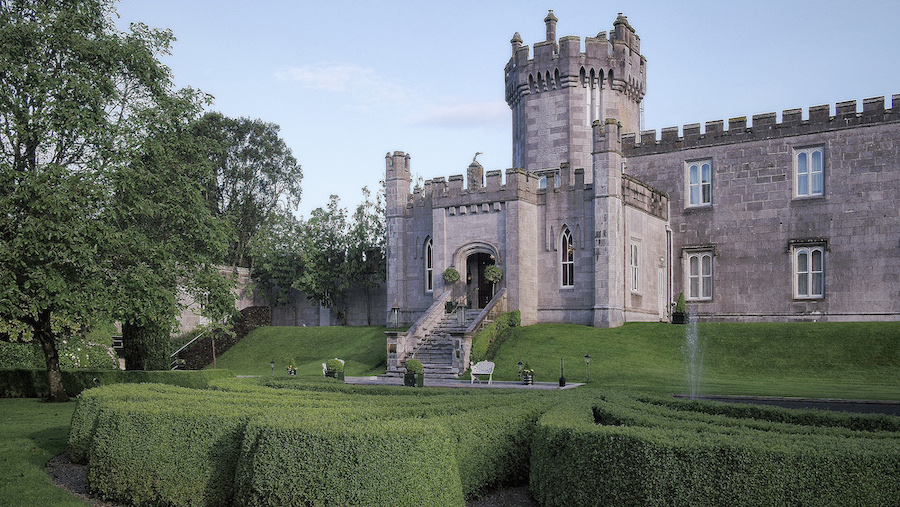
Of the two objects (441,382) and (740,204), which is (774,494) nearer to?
(441,382)

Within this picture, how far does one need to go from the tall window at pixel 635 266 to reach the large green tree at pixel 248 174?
107 ft

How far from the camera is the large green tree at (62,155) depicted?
2028 cm

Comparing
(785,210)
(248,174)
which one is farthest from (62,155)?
(248,174)

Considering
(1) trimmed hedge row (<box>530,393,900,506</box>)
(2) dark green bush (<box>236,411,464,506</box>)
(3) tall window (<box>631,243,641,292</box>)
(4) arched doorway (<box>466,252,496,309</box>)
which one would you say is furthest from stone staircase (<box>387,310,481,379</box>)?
(2) dark green bush (<box>236,411,464,506</box>)

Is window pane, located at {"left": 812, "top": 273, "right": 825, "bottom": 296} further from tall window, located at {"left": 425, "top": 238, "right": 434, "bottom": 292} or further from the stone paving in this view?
tall window, located at {"left": 425, "top": 238, "right": 434, "bottom": 292}

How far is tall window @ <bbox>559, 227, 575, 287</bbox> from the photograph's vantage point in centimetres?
3675

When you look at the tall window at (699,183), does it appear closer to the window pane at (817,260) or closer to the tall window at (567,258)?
the window pane at (817,260)

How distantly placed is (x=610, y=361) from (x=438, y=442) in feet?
71.8

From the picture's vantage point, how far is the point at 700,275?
39.1 meters

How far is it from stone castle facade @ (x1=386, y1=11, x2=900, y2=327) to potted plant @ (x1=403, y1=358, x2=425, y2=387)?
317 inches

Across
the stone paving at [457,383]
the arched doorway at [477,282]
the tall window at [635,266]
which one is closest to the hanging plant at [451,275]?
the arched doorway at [477,282]

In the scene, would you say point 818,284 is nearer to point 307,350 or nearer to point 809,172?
point 809,172

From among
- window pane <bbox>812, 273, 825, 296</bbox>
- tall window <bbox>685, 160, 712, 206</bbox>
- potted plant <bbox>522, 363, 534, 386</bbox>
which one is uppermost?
tall window <bbox>685, 160, 712, 206</bbox>

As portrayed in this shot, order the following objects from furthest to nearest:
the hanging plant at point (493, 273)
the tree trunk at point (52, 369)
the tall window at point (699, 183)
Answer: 1. the tall window at point (699, 183)
2. the hanging plant at point (493, 273)
3. the tree trunk at point (52, 369)
